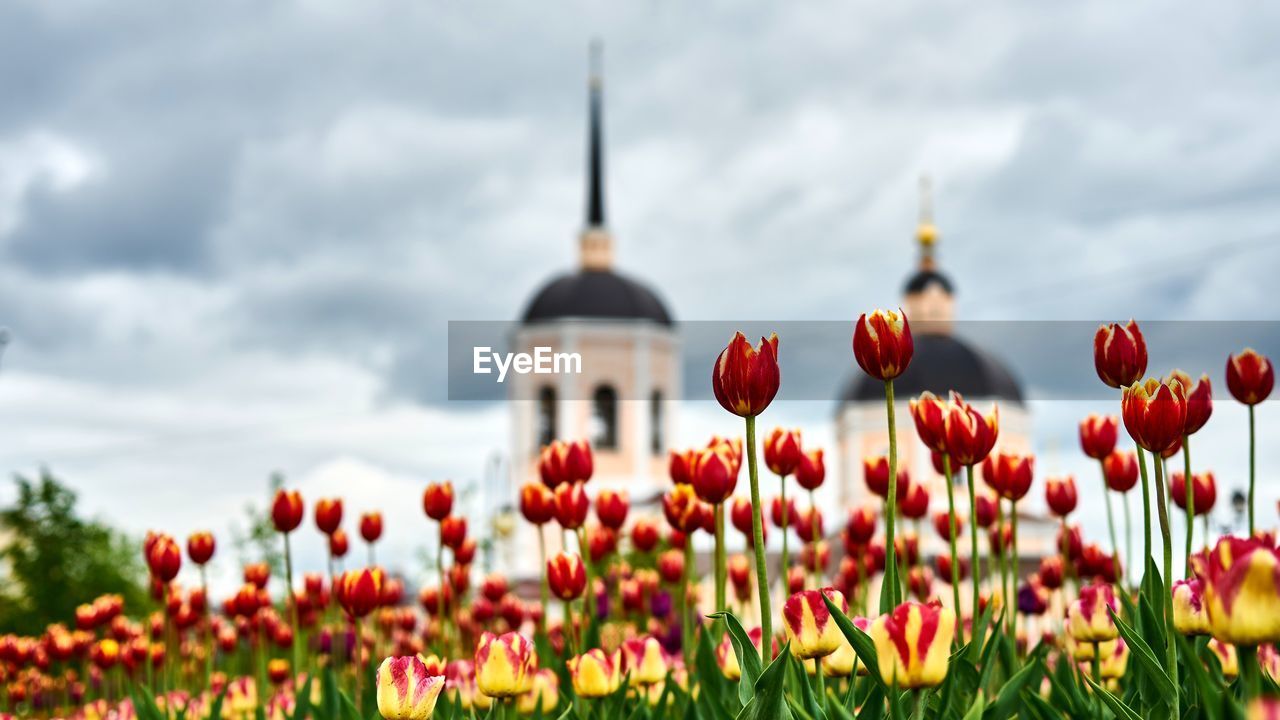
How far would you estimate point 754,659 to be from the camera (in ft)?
6.79

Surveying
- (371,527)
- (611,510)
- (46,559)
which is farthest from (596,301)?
(611,510)

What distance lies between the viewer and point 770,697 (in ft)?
6.42

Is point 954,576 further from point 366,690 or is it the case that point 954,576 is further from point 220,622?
point 220,622

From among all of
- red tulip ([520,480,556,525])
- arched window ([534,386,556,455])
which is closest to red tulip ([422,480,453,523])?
red tulip ([520,480,556,525])

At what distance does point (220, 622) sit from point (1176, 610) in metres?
4.81

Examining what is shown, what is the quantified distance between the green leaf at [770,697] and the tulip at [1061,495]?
6.91 ft

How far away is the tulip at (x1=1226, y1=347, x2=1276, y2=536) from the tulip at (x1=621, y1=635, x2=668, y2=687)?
142 cm

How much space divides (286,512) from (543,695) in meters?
1.03

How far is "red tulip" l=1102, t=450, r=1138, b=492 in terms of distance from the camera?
3.43 metres

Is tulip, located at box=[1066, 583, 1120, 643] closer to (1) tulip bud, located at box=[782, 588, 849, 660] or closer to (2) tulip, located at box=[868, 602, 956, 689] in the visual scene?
(1) tulip bud, located at box=[782, 588, 849, 660]

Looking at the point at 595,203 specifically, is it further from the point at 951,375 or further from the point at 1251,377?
the point at 1251,377

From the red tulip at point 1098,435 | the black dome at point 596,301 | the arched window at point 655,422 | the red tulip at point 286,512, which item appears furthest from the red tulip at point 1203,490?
the black dome at point 596,301

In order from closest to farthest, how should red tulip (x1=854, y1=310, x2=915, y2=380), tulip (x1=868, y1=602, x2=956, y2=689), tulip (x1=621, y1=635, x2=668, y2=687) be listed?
tulip (x1=868, y1=602, x2=956, y2=689) < red tulip (x1=854, y1=310, x2=915, y2=380) < tulip (x1=621, y1=635, x2=668, y2=687)

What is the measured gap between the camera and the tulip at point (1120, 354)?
2.33m
